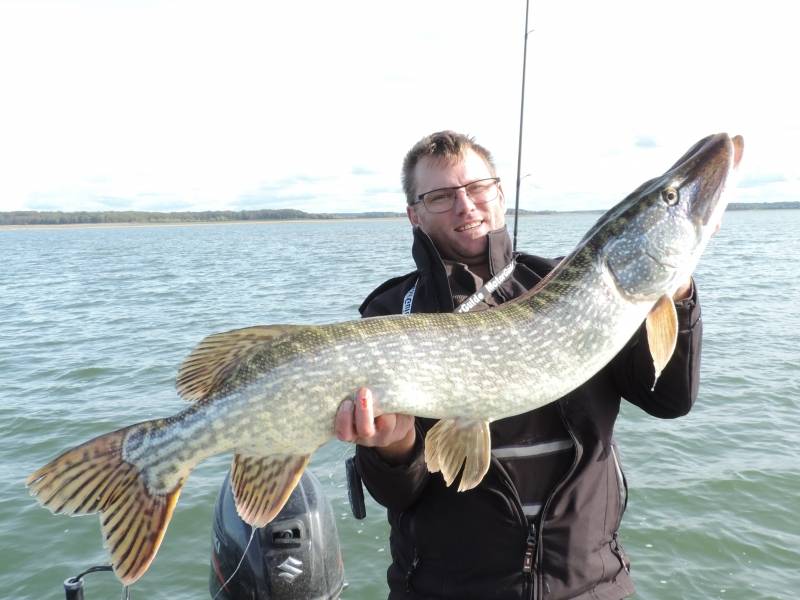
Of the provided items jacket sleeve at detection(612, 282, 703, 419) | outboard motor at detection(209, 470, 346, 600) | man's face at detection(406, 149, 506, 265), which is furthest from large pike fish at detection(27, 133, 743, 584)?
outboard motor at detection(209, 470, 346, 600)

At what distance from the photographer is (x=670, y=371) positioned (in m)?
2.37

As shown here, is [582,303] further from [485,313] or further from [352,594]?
[352,594]

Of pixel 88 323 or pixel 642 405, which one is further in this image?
pixel 88 323

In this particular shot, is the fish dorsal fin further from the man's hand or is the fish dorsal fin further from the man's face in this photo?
the man's face

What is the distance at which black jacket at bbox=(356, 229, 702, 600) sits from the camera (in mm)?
2254

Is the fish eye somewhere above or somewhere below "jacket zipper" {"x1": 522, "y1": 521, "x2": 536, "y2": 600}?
above

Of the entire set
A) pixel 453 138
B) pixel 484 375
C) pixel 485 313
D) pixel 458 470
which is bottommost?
pixel 458 470

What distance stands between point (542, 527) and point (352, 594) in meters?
2.85

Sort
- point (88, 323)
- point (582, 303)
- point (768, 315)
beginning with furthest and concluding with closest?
point (88, 323)
point (768, 315)
point (582, 303)

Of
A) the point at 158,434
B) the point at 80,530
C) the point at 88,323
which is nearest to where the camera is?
the point at 158,434

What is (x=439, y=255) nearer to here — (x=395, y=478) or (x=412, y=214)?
(x=412, y=214)

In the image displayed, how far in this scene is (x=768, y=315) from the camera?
39.7 feet

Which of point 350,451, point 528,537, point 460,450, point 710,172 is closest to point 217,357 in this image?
point 460,450

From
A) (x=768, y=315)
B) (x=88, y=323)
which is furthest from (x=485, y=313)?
(x=88, y=323)
